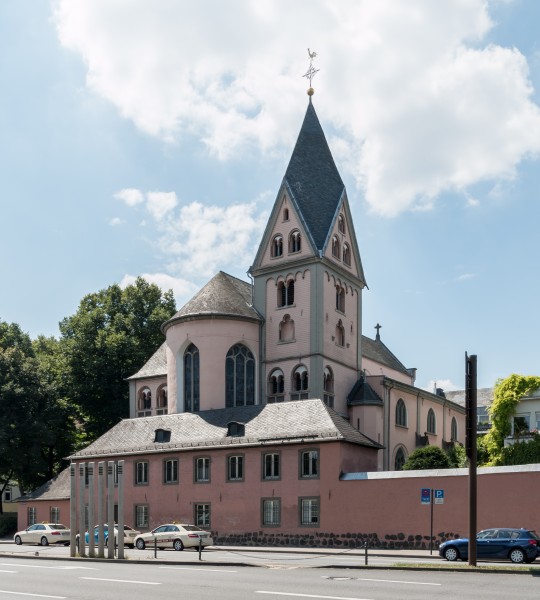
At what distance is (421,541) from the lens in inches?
1556

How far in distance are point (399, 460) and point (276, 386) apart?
10103 millimetres

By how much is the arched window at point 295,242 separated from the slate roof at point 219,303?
4.93 meters

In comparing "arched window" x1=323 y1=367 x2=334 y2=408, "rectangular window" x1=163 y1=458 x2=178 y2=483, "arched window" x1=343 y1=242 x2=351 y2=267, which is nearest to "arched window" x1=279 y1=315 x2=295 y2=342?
"arched window" x1=323 y1=367 x2=334 y2=408

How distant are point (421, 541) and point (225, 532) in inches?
473

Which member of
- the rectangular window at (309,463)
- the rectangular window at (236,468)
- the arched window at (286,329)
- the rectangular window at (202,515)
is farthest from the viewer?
the arched window at (286,329)

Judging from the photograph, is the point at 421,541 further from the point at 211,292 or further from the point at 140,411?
the point at 140,411

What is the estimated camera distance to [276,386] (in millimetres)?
57781

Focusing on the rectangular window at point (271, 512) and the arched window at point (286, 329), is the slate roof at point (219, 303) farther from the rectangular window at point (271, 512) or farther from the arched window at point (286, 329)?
the rectangular window at point (271, 512)

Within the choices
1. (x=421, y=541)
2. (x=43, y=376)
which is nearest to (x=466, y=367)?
(x=421, y=541)

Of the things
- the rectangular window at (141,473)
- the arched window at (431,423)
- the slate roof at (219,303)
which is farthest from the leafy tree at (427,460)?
the arched window at (431,423)

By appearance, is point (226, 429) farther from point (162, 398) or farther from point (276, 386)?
point (162, 398)

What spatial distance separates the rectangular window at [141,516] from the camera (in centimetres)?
5106

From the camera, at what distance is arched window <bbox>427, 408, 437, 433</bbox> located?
217ft

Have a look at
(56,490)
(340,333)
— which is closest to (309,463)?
(340,333)
